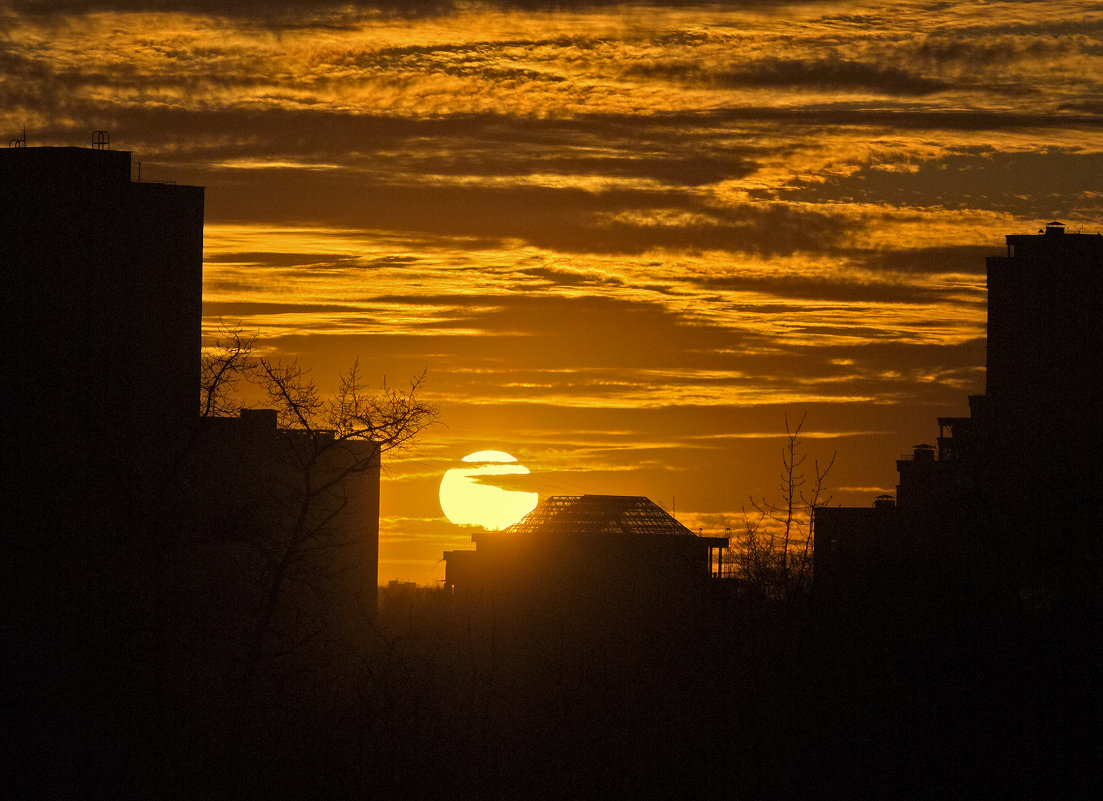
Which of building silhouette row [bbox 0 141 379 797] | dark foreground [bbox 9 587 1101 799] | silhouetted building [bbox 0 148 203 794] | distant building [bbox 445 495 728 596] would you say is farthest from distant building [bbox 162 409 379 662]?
distant building [bbox 445 495 728 596]

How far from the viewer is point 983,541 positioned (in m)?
37.8

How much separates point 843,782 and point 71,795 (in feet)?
77.9

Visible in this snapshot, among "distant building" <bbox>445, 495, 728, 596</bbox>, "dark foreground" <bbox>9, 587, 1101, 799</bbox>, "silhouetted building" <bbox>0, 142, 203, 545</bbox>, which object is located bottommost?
"dark foreground" <bbox>9, 587, 1101, 799</bbox>

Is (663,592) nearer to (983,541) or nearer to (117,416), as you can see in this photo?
(983,541)

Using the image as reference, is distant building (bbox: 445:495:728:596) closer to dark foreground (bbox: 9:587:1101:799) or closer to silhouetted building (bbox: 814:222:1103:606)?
silhouetted building (bbox: 814:222:1103:606)

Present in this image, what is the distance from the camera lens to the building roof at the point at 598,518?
97.1m

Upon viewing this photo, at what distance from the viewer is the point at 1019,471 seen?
4441 centimetres

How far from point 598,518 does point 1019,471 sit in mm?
56396

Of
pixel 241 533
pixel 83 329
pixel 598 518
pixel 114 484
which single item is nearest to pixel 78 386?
pixel 83 329

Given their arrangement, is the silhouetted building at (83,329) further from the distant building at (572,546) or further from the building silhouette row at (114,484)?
the distant building at (572,546)

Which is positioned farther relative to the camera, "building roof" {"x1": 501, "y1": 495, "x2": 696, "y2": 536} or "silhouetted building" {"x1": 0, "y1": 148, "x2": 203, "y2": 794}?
"building roof" {"x1": 501, "y1": 495, "x2": 696, "y2": 536}

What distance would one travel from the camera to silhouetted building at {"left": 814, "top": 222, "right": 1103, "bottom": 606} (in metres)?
37.1

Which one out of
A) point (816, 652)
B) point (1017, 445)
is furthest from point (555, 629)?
point (816, 652)

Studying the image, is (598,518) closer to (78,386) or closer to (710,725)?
(78,386)
